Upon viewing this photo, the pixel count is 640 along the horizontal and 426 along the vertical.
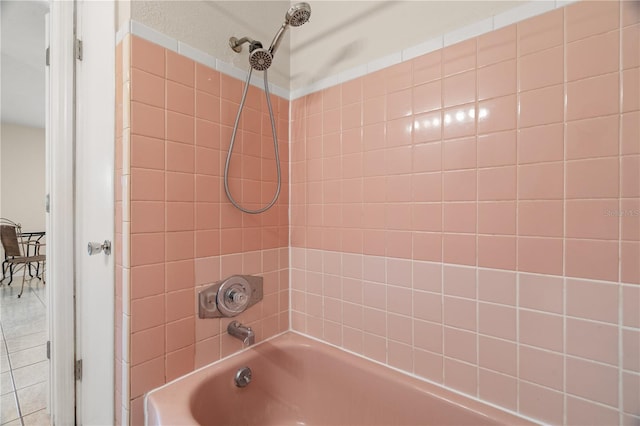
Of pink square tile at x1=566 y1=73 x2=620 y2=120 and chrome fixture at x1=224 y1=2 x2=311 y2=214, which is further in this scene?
chrome fixture at x1=224 y1=2 x2=311 y2=214

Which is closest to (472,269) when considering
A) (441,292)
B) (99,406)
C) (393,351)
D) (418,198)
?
(441,292)

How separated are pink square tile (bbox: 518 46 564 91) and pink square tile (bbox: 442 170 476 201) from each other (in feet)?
0.96

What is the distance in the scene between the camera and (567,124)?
73cm

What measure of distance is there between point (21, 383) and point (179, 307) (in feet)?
5.51

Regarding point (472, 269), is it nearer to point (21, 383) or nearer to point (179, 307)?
point (179, 307)

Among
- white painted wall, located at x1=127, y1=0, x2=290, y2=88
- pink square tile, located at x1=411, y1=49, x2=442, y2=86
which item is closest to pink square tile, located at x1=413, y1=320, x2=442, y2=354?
pink square tile, located at x1=411, y1=49, x2=442, y2=86

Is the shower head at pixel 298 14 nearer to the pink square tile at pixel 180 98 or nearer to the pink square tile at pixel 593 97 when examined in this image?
the pink square tile at pixel 180 98

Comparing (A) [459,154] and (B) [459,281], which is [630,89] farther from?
(B) [459,281]

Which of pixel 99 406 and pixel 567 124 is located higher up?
pixel 567 124

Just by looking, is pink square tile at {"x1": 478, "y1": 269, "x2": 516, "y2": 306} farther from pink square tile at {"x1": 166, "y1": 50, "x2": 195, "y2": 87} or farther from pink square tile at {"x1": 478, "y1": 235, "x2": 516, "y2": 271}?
pink square tile at {"x1": 166, "y1": 50, "x2": 195, "y2": 87}

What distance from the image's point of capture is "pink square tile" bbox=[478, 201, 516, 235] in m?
0.81

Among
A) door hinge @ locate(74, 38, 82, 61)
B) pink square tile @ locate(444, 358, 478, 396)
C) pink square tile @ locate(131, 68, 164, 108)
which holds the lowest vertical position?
pink square tile @ locate(444, 358, 478, 396)

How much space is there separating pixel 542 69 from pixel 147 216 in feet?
4.28

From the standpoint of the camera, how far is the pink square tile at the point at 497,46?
81 centimetres
